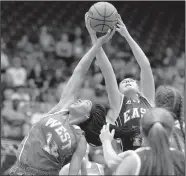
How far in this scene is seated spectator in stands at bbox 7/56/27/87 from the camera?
34.2 ft

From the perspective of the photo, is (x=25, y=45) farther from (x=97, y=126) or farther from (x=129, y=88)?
(x=97, y=126)

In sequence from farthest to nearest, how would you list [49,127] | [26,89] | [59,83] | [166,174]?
1. [59,83]
2. [26,89]
3. [49,127]
4. [166,174]

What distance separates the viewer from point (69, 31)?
1328 cm

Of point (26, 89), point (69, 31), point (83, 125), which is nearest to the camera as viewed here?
point (83, 125)

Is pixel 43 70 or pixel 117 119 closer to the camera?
pixel 117 119

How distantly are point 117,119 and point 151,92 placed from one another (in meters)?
0.46

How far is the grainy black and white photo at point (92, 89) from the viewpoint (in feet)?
11.5

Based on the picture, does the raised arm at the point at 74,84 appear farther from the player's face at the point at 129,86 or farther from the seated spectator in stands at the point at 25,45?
the seated spectator in stands at the point at 25,45

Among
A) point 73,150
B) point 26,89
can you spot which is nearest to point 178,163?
point 73,150

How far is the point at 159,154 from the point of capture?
297 cm

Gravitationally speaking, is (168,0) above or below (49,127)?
above

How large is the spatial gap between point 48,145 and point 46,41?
A: 844 cm

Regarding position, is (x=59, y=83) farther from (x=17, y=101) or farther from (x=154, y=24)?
(x=154, y=24)

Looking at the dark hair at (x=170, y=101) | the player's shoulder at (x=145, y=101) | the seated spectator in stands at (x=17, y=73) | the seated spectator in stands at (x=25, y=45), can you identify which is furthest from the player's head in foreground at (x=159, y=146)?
the seated spectator in stands at (x=25, y=45)
